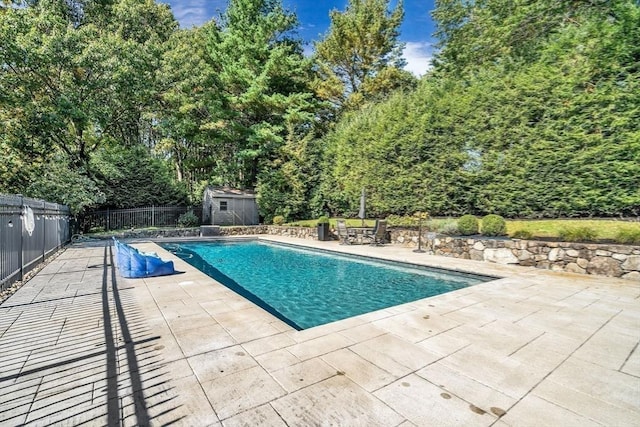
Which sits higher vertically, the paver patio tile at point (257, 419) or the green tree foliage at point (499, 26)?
the green tree foliage at point (499, 26)

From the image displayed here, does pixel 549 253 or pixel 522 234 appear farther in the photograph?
pixel 522 234

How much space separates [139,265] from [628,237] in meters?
10.4

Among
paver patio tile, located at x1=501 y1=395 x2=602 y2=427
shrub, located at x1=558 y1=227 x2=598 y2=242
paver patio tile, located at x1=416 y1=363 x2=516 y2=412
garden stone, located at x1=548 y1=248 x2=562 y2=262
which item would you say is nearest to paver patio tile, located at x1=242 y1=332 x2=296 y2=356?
paver patio tile, located at x1=416 y1=363 x2=516 y2=412

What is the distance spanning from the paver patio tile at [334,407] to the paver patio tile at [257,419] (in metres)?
0.05

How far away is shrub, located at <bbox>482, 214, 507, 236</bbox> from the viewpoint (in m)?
8.95

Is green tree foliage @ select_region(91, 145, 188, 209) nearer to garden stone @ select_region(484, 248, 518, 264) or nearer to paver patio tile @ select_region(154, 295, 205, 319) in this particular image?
paver patio tile @ select_region(154, 295, 205, 319)

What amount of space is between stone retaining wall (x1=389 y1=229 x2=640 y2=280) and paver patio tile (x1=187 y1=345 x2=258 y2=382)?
8.02 metres

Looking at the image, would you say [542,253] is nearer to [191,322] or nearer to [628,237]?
[628,237]

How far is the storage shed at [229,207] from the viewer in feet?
62.4

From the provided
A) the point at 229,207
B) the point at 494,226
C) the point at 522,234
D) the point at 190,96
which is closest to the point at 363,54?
the point at 190,96

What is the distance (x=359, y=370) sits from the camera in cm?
274

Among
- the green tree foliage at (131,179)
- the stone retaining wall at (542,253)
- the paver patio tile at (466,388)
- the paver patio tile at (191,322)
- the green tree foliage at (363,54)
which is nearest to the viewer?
the paver patio tile at (466,388)

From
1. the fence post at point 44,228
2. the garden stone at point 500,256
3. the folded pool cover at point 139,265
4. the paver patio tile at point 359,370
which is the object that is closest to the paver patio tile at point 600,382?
the paver patio tile at point 359,370

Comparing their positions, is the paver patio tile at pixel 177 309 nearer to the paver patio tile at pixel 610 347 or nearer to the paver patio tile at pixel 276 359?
the paver patio tile at pixel 276 359
